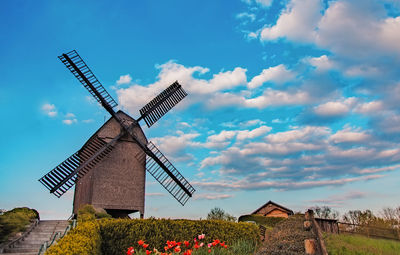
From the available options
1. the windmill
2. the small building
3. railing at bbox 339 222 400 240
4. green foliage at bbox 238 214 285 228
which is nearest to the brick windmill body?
the windmill

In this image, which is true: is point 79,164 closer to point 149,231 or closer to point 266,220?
point 149,231

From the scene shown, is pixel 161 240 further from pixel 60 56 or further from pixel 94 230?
pixel 60 56

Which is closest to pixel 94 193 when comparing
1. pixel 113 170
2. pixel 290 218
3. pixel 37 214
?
pixel 113 170

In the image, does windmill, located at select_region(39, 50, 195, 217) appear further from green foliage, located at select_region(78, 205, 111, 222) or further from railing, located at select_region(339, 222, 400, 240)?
railing, located at select_region(339, 222, 400, 240)

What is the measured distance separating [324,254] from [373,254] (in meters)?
4.08

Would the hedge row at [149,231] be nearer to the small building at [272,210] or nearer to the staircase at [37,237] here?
the staircase at [37,237]

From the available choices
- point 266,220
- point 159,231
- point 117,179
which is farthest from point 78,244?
point 266,220

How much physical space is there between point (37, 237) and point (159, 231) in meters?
7.23

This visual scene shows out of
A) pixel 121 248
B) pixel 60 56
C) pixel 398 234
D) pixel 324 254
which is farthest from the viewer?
A: pixel 398 234

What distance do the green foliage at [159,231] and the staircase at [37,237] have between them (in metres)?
4.11

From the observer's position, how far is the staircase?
13398 millimetres

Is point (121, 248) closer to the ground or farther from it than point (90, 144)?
closer to the ground

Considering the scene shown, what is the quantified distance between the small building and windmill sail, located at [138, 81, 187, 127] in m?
24.6

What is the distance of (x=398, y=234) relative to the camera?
22.5 m
